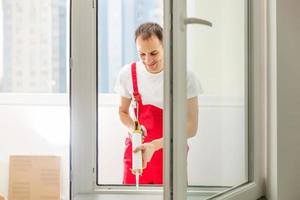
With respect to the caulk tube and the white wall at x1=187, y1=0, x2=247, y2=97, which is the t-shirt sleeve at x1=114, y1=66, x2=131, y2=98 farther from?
the white wall at x1=187, y1=0, x2=247, y2=97

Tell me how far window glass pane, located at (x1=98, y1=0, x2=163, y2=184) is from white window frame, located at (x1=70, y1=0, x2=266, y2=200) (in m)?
0.14

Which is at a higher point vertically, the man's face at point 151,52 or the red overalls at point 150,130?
the man's face at point 151,52

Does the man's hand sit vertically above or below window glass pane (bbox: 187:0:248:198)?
below

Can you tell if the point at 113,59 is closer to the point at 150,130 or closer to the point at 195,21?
the point at 150,130

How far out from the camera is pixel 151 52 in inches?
77.4

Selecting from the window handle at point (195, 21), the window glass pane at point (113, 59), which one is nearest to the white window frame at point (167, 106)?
the window handle at point (195, 21)

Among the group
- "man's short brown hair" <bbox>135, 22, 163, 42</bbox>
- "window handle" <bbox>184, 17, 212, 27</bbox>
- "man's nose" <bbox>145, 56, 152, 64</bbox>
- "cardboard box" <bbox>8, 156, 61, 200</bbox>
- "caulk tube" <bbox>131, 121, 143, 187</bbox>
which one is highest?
"man's short brown hair" <bbox>135, 22, 163, 42</bbox>

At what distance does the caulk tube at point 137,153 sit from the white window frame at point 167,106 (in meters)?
0.19

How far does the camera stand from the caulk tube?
6.24ft

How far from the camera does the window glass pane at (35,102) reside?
241 cm
